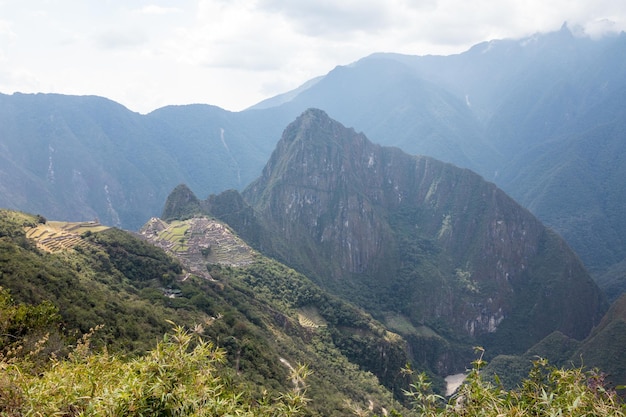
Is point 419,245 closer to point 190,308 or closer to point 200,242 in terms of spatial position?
point 200,242

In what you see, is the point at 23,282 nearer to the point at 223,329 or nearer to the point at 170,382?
the point at 223,329

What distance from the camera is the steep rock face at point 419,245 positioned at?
133875 mm

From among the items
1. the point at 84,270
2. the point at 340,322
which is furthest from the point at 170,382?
the point at 340,322

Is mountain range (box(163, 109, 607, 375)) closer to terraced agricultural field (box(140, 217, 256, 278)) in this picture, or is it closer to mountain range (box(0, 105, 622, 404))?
mountain range (box(0, 105, 622, 404))

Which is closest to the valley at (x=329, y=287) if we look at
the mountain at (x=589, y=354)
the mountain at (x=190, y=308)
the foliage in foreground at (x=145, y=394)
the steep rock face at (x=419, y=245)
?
the foliage in foreground at (x=145, y=394)

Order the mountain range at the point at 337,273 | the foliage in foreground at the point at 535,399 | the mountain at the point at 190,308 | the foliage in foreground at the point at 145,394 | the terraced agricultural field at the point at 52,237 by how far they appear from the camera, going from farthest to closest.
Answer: the terraced agricultural field at the point at 52,237
the mountain range at the point at 337,273
the mountain at the point at 190,308
the foliage in foreground at the point at 145,394
the foliage in foreground at the point at 535,399

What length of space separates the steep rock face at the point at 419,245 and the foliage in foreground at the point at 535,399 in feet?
379

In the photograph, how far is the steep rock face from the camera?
134m

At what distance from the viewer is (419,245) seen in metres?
162

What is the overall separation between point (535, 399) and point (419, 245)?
6247 inches

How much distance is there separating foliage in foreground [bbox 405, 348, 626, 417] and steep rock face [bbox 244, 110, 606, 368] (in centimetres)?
11557

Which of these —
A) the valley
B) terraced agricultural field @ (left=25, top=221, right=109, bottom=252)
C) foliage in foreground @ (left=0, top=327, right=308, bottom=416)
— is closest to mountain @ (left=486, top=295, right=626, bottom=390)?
the valley

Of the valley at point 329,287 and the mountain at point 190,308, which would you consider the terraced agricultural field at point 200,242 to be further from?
the valley at point 329,287

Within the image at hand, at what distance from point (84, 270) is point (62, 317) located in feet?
58.6
